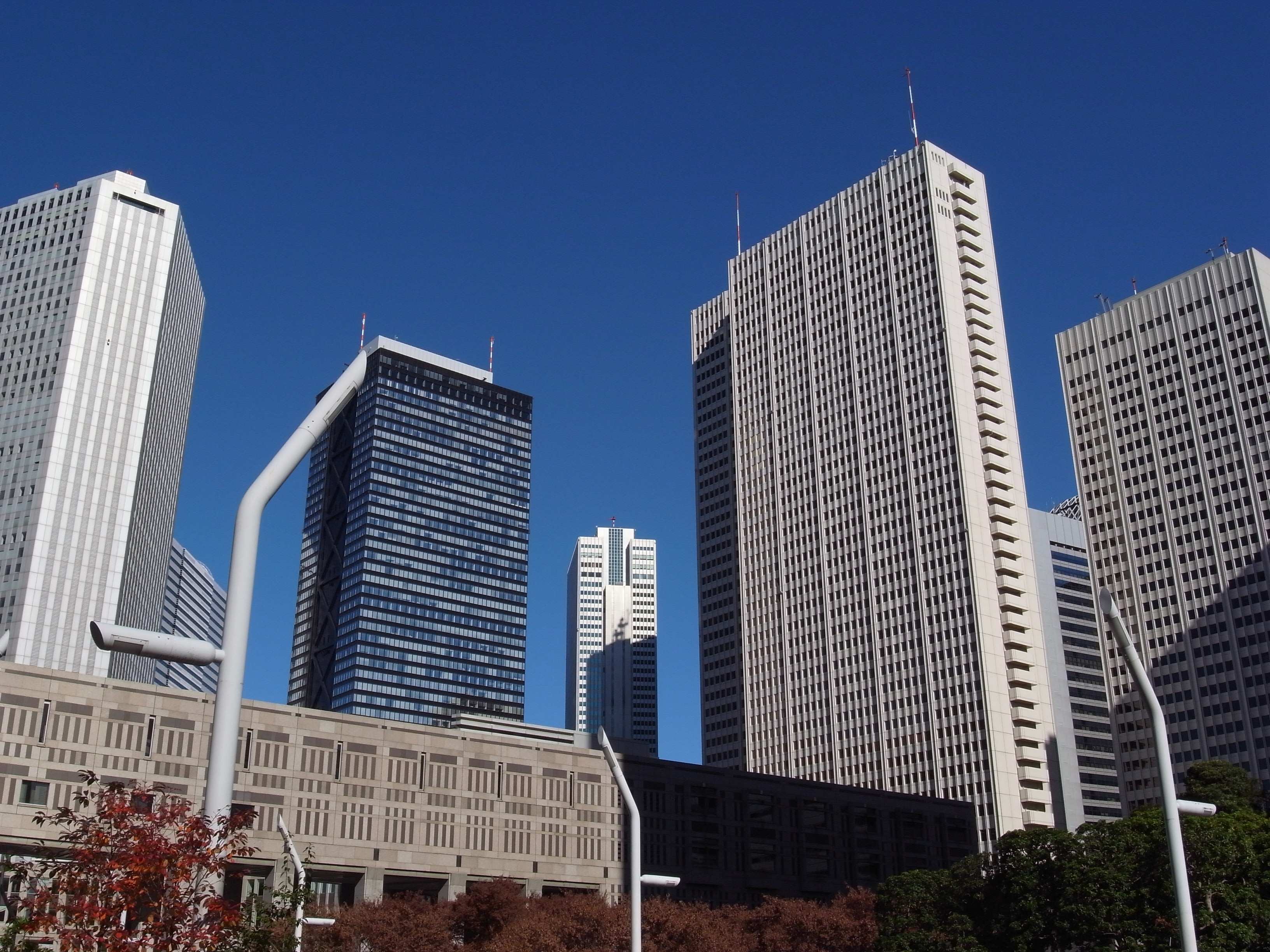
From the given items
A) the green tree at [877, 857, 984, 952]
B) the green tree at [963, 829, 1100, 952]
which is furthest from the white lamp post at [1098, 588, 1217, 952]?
the green tree at [877, 857, 984, 952]

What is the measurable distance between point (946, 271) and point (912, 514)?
38.4 metres

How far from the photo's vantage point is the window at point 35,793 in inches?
4473

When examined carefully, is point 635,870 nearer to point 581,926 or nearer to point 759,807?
point 581,926

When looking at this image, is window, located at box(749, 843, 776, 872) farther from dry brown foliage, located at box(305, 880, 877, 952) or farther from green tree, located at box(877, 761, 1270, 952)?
green tree, located at box(877, 761, 1270, 952)

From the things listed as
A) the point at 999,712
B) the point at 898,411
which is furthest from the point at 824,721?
the point at 898,411

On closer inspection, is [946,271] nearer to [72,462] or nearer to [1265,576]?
[1265,576]

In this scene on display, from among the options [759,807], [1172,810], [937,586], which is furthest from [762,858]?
[1172,810]

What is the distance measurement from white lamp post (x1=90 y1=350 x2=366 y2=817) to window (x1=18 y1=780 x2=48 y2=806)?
109596mm

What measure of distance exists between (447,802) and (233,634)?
126 meters

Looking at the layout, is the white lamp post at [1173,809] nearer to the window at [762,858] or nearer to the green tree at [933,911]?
the green tree at [933,911]

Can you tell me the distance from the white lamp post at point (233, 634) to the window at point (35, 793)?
360ft

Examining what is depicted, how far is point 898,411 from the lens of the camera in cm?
19525

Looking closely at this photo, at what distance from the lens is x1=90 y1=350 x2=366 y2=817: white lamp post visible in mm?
17078

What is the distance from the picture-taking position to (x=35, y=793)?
114062 millimetres
